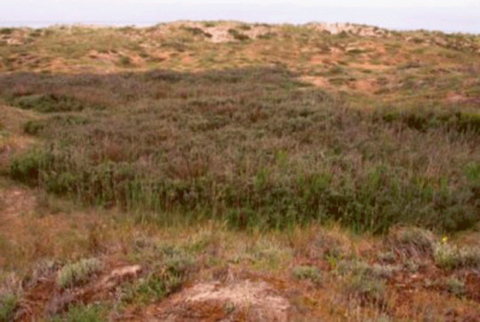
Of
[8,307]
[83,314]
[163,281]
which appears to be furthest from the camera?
[163,281]

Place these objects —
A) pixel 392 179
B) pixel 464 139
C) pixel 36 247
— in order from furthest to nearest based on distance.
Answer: pixel 464 139 → pixel 392 179 → pixel 36 247

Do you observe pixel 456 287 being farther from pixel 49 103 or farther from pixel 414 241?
pixel 49 103

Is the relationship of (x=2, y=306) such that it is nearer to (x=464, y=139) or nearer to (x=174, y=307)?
(x=174, y=307)

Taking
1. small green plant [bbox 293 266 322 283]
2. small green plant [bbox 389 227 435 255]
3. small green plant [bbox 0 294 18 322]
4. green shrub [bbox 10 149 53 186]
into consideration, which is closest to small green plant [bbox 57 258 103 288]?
small green plant [bbox 0 294 18 322]

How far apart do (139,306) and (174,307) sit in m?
0.32

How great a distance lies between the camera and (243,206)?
7340 mm

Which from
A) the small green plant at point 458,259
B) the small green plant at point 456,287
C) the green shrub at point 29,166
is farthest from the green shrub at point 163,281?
the green shrub at point 29,166

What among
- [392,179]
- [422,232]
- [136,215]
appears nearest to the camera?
[422,232]

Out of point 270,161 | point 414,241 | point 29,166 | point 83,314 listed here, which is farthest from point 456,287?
point 29,166

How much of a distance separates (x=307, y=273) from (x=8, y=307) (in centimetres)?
272

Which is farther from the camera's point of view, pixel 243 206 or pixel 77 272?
pixel 243 206

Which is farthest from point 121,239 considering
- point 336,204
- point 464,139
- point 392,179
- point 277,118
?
point 464,139

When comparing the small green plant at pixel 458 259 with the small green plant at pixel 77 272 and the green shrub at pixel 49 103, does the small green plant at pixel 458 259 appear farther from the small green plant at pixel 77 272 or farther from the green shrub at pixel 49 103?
the green shrub at pixel 49 103

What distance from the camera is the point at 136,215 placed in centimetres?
694
